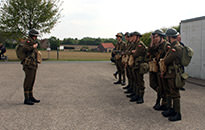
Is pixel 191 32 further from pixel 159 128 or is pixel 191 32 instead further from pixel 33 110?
pixel 33 110

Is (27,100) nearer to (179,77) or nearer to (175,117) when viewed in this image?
(175,117)

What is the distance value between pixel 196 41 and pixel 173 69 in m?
6.98

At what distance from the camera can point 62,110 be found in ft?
16.2

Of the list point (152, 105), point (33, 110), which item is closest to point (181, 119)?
point (152, 105)

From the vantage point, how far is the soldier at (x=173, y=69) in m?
4.23

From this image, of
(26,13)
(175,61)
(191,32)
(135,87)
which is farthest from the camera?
(26,13)

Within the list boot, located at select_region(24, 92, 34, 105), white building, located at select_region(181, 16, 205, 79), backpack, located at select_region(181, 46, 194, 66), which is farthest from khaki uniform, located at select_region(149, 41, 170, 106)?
white building, located at select_region(181, 16, 205, 79)

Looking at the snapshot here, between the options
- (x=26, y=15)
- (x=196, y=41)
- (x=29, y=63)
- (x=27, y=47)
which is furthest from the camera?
(x=26, y=15)

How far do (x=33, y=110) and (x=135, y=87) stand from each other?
3.19 m

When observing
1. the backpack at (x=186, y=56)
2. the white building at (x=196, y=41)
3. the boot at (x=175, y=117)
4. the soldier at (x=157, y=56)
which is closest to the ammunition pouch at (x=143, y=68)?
the soldier at (x=157, y=56)

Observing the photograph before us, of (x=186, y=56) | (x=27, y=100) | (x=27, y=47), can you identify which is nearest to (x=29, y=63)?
(x=27, y=47)

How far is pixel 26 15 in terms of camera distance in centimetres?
2164

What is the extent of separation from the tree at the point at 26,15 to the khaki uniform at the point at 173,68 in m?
19.6

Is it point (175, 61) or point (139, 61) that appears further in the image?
point (139, 61)
